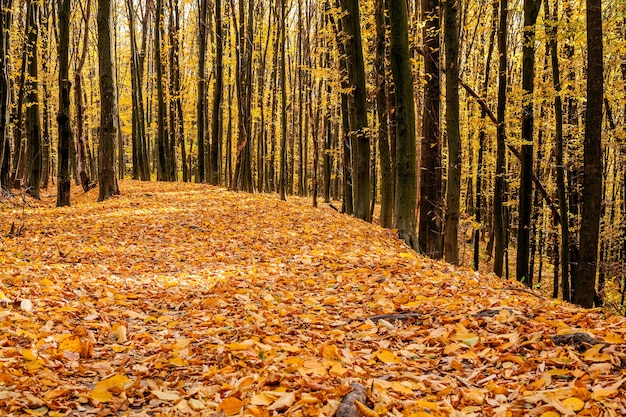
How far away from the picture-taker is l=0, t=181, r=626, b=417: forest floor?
2.73 metres

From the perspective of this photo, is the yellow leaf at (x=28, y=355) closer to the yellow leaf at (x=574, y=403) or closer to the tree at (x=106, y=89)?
the yellow leaf at (x=574, y=403)

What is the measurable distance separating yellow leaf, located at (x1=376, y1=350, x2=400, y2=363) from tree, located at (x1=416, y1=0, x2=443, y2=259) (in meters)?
7.35

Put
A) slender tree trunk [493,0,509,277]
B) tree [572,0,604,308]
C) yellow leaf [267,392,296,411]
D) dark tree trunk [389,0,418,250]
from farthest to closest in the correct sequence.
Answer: slender tree trunk [493,0,509,277] < dark tree trunk [389,0,418,250] < tree [572,0,604,308] < yellow leaf [267,392,296,411]

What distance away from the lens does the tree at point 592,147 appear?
7574mm

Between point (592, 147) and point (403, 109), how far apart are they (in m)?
3.47

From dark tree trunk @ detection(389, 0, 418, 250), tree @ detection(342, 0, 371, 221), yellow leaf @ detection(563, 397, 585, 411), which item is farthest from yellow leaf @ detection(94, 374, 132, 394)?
tree @ detection(342, 0, 371, 221)

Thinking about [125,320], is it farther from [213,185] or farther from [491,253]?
[491,253]

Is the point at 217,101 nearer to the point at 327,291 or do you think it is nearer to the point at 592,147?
the point at 592,147

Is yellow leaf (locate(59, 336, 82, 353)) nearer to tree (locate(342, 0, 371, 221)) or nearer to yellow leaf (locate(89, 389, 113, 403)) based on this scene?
yellow leaf (locate(89, 389, 113, 403))

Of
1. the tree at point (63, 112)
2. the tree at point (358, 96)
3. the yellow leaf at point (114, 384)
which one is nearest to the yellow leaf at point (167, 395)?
the yellow leaf at point (114, 384)

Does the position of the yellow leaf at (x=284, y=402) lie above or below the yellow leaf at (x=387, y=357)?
above

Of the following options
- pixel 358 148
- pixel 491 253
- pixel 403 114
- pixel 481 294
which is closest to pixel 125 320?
pixel 481 294

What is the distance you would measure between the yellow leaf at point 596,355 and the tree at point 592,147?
18.0ft

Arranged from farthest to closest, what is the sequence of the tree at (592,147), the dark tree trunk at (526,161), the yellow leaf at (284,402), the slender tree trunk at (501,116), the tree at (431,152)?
the slender tree trunk at (501,116) → the dark tree trunk at (526,161) → the tree at (431,152) → the tree at (592,147) → the yellow leaf at (284,402)
